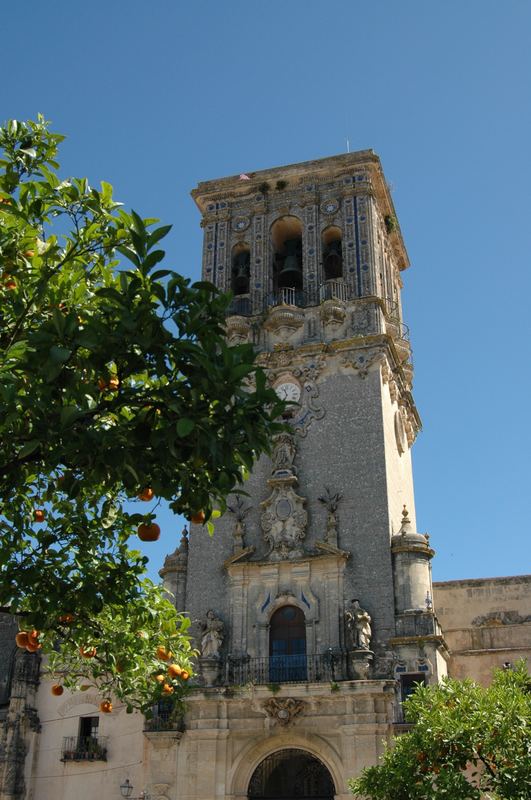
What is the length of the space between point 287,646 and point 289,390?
749 cm

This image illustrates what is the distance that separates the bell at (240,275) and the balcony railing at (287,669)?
40.6 ft

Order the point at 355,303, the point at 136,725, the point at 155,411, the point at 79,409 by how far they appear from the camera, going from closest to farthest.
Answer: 1. the point at 79,409
2. the point at 155,411
3. the point at 136,725
4. the point at 355,303

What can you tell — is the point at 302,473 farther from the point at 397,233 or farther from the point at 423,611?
the point at 397,233

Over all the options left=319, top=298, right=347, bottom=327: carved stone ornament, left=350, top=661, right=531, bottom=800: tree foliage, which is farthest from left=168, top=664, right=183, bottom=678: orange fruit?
left=319, top=298, right=347, bottom=327: carved stone ornament

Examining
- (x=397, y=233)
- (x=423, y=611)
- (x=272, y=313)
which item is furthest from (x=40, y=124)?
(x=397, y=233)

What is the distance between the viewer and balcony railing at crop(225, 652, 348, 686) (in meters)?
22.1

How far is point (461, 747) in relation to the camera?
508 inches

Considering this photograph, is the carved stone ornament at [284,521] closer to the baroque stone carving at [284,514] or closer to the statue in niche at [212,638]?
the baroque stone carving at [284,514]

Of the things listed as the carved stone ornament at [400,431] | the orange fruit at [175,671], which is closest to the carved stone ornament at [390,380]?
the carved stone ornament at [400,431]

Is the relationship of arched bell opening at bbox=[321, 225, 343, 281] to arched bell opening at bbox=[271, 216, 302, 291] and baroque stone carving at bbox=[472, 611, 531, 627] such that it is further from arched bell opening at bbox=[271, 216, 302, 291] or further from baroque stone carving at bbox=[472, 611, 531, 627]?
baroque stone carving at bbox=[472, 611, 531, 627]

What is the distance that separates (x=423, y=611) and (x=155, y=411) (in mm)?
16483

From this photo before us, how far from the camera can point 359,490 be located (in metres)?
24.6

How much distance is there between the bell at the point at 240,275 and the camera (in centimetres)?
3002

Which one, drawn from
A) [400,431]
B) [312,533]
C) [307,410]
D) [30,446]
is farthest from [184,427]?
[400,431]
